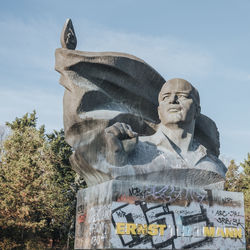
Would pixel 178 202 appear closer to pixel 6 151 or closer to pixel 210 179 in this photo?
pixel 210 179

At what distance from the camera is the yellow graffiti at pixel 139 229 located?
6320mm

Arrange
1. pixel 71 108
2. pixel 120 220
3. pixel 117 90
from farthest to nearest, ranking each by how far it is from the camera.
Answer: pixel 117 90 → pixel 71 108 → pixel 120 220

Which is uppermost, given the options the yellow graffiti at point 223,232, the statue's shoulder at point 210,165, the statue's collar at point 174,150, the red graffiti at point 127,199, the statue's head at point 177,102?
the statue's head at point 177,102

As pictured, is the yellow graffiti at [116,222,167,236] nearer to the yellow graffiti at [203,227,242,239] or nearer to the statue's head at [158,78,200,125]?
Result: the yellow graffiti at [203,227,242,239]

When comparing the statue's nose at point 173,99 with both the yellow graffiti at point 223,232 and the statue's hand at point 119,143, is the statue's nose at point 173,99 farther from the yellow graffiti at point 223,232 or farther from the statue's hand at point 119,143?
the yellow graffiti at point 223,232

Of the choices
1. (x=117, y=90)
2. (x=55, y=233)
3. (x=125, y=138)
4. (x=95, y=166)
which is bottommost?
(x=55, y=233)

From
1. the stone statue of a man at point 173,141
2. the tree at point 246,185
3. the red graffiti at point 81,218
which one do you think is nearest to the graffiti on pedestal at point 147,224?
the stone statue of a man at point 173,141

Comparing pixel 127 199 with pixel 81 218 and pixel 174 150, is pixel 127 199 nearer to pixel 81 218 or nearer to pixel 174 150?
pixel 81 218

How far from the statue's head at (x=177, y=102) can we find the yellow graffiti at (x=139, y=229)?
2136mm

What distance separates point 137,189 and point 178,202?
2.71 feet

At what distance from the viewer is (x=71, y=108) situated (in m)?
7.33

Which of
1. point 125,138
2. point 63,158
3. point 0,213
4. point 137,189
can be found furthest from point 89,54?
point 63,158

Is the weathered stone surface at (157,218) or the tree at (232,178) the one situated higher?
the tree at (232,178)

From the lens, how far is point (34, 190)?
862 inches
